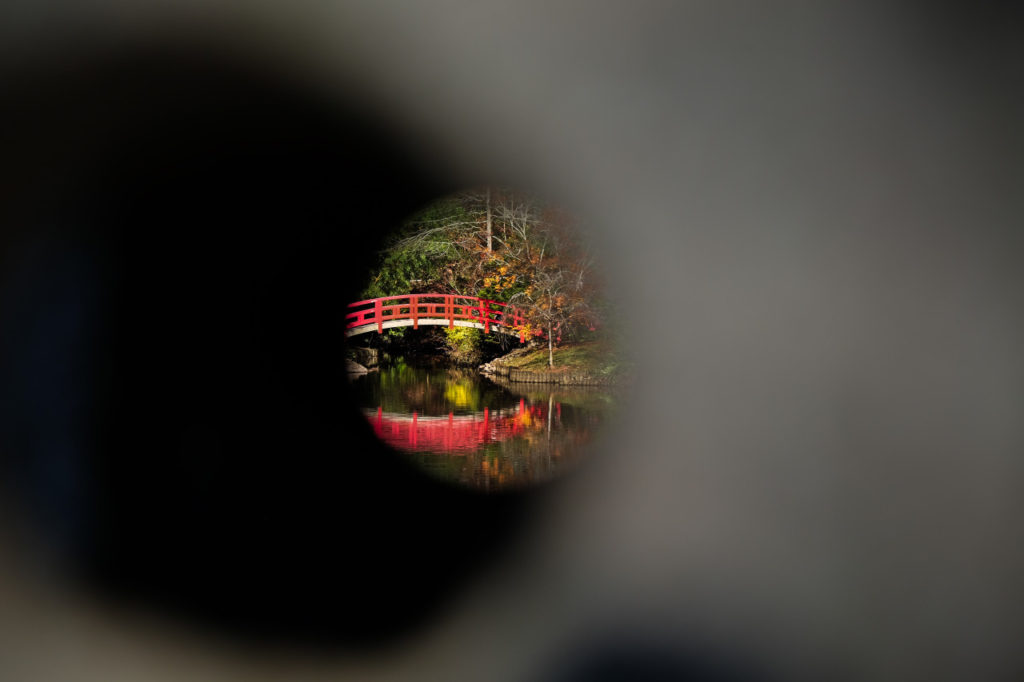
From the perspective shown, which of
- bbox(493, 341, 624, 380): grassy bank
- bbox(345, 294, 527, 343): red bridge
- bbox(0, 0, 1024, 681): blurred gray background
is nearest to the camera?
bbox(0, 0, 1024, 681): blurred gray background

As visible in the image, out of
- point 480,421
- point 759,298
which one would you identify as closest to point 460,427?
point 480,421

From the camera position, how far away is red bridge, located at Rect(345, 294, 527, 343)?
1.21 m

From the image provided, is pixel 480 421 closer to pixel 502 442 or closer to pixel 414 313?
pixel 502 442

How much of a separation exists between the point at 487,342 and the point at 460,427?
17cm

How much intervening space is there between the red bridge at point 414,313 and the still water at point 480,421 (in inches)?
3.5

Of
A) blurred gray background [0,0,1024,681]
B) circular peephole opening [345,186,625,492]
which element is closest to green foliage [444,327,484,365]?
circular peephole opening [345,186,625,492]

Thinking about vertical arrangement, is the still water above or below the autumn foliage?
below

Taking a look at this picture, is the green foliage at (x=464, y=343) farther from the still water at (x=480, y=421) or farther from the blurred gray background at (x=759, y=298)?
the blurred gray background at (x=759, y=298)

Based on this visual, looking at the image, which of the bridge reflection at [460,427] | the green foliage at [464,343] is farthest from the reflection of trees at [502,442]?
the green foliage at [464,343]

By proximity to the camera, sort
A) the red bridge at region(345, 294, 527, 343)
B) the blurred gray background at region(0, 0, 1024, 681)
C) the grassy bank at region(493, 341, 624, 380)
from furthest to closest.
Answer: the red bridge at region(345, 294, 527, 343) → the grassy bank at region(493, 341, 624, 380) → the blurred gray background at region(0, 0, 1024, 681)

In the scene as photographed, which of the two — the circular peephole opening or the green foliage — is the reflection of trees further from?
the green foliage

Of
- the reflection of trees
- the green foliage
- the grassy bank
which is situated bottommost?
the reflection of trees

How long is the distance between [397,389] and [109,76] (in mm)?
750

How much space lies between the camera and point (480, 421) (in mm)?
1177
